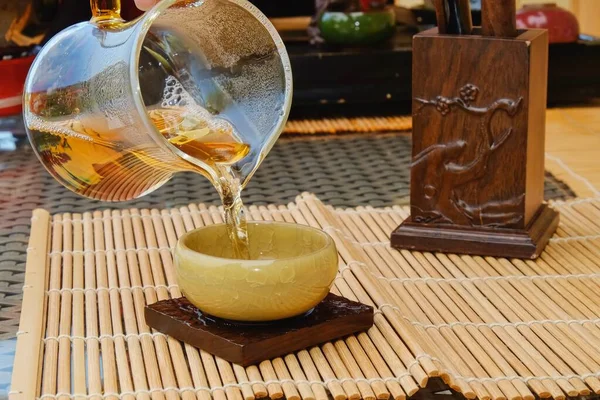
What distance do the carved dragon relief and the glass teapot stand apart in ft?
0.76

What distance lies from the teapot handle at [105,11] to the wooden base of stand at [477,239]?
372 mm

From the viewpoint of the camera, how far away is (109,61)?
2.45ft

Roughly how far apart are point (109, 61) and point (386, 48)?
41.6 inches

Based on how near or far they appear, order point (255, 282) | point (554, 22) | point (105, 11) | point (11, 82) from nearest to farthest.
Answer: point (255, 282), point (105, 11), point (11, 82), point (554, 22)

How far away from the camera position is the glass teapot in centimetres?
73

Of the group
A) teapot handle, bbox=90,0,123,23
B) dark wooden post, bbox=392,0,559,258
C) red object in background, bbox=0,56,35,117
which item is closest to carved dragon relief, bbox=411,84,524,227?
dark wooden post, bbox=392,0,559,258

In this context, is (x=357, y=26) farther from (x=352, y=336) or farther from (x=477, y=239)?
(x=352, y=336)

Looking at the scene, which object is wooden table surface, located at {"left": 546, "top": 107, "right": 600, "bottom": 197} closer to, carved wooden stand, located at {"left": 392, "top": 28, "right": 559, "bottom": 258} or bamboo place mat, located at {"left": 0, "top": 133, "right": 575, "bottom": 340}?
bamboo place mat, located at {"left": 0, "top": 133, "right": 575, "bottom": 340}

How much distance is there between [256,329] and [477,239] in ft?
1.11

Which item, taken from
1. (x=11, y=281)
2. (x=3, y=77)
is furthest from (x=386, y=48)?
(x=11, y=281)

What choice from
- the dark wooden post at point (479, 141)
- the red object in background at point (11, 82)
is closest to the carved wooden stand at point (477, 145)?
the dark wooden post at point (479, 141)

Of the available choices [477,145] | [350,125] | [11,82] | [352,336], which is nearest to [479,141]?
[477,145]

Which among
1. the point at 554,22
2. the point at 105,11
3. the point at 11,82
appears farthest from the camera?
the point at 554,22

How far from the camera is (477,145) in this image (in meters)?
1.00
